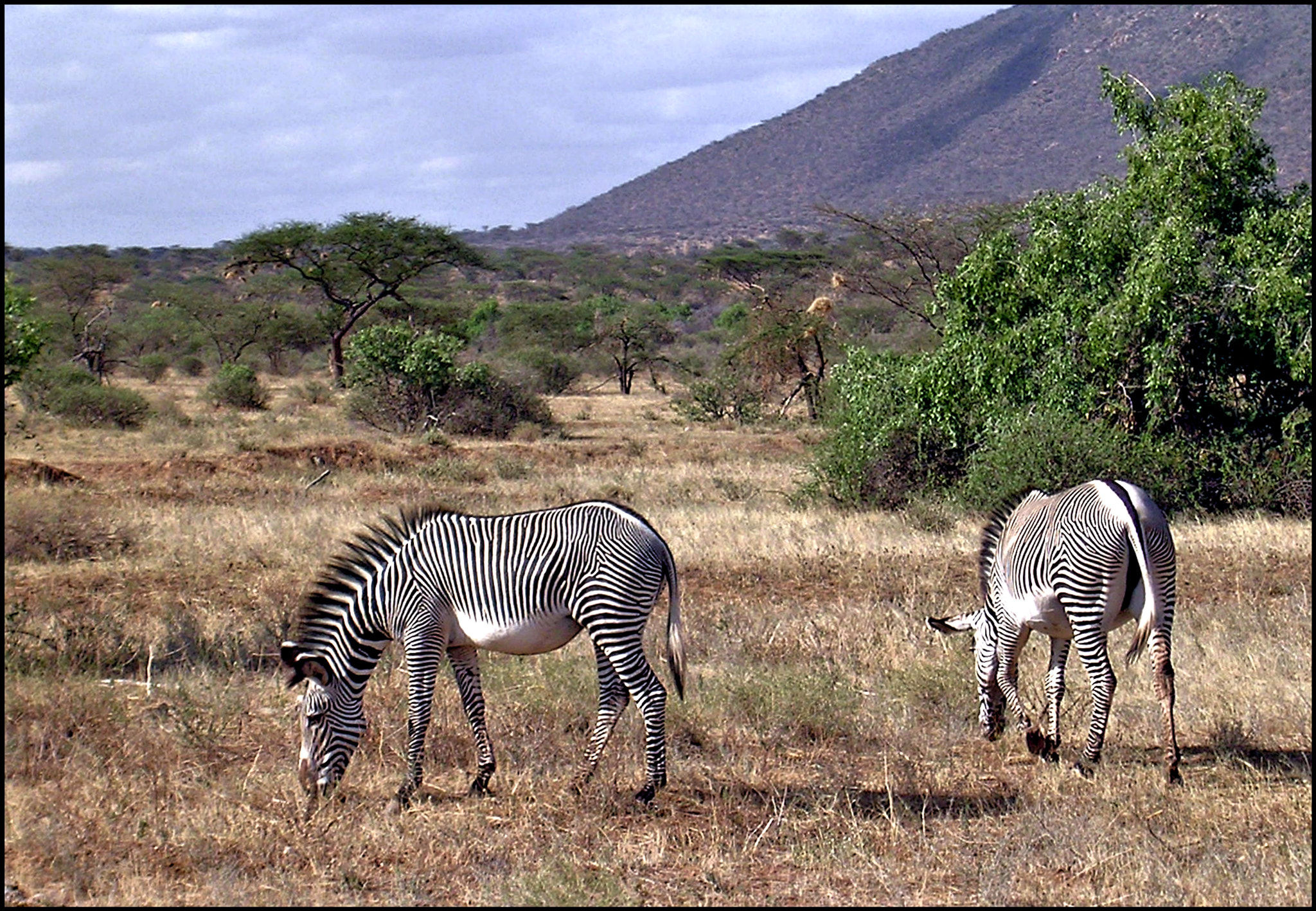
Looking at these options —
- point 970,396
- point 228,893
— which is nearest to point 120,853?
point 228,893

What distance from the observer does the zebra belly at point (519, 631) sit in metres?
6.83

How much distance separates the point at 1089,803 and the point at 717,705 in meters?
2.40

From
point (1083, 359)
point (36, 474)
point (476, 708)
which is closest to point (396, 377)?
point (36, 474)

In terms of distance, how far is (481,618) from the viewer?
686 centimetres

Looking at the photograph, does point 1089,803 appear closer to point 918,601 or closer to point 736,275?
point 918,601

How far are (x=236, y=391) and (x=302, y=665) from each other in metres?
29.3

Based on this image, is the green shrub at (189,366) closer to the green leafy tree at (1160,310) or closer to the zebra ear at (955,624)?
the green leafy tree at (1160,310)

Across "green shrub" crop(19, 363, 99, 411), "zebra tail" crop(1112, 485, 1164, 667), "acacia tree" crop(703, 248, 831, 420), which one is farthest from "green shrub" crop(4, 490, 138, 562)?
"acacia tree" crop(703, 248, 831, 420)

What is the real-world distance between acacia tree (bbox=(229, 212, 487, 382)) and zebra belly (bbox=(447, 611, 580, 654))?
34.7 m

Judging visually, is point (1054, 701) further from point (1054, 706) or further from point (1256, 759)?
point (1256, 759)

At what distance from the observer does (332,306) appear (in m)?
42.2

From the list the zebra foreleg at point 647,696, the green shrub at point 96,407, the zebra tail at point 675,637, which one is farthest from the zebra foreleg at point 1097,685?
the green shrub at point 96,407

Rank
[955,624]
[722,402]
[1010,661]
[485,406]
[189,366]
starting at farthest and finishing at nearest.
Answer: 1. [189,366]
2. [722,402]
3. [485,406]
4. [955,624]
5. [1010,661]

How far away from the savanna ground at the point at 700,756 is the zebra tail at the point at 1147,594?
707mm
